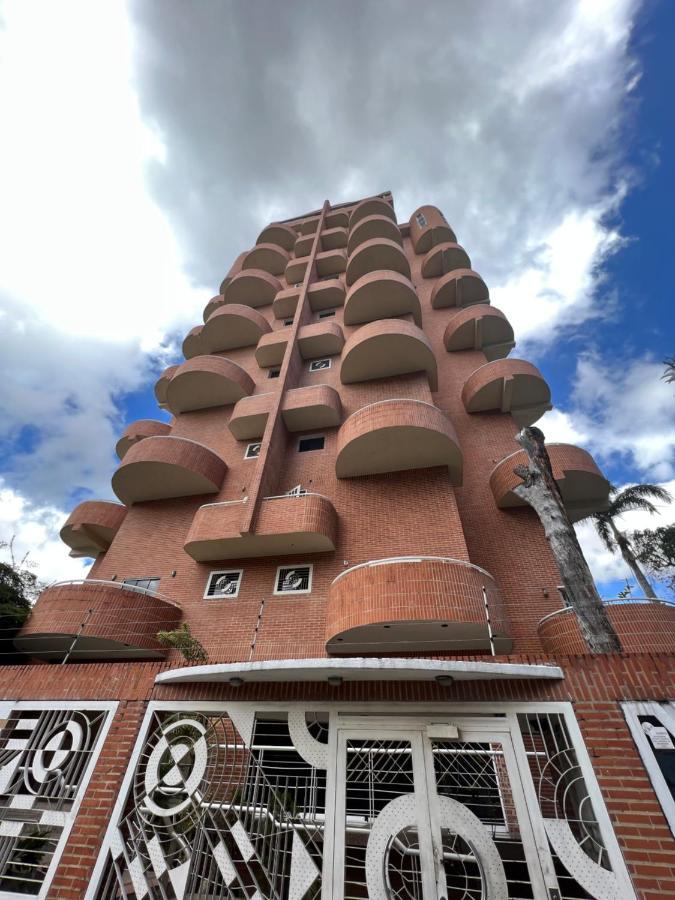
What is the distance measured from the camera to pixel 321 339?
17.4 metres

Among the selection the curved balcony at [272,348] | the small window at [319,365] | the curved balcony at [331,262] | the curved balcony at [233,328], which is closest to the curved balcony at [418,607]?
the small window at [319,365]

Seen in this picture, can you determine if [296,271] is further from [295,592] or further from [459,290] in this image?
→ [295,592]

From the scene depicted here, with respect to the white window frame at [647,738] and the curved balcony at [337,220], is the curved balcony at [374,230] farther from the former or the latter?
the white window frame at [647,738]

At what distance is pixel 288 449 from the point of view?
15.0m

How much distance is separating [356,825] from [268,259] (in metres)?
26.6

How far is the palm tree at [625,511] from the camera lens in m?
16.5

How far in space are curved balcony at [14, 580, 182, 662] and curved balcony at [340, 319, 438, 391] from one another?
1040cm

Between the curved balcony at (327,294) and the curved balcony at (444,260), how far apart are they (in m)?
5.19

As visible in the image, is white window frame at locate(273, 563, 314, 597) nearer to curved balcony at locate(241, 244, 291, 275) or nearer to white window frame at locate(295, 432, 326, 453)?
white window frame at locate(295, 432, 326, 453)

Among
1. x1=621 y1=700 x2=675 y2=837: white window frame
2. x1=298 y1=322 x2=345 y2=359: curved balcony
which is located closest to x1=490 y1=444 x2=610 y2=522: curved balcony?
x1=621 y1=700 x2=675 y2=837: white window frame

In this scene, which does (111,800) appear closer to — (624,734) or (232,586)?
(624,734)

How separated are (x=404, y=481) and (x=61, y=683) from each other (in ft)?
30.4

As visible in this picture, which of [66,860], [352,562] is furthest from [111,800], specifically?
[352,562]

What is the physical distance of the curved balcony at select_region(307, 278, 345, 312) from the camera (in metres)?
20.3
